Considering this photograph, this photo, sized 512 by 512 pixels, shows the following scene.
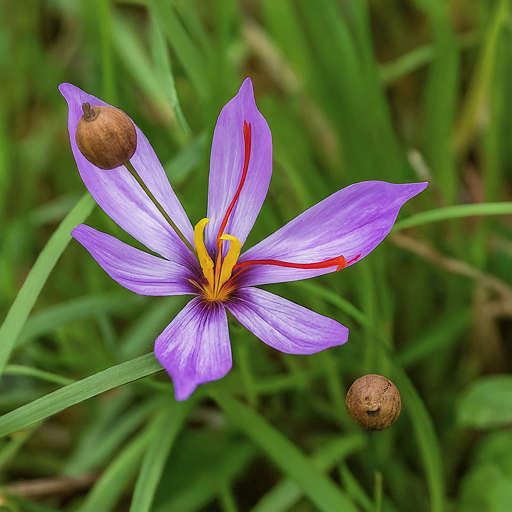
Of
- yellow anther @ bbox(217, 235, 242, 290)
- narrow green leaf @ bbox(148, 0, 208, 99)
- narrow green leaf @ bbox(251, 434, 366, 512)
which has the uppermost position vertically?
narrow green leaf @ bbox(148, 0, 208, 99)

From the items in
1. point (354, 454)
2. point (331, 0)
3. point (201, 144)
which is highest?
point (331, 0)

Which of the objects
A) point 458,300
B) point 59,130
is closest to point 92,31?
point 59,130

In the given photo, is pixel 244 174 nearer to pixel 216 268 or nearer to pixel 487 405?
pixel 216 268

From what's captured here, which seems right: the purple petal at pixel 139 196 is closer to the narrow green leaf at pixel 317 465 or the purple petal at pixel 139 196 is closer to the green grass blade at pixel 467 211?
the green grass blade at pixel 467 211

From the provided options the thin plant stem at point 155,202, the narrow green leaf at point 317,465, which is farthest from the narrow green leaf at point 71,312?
the narrow green leaf at point 317,465

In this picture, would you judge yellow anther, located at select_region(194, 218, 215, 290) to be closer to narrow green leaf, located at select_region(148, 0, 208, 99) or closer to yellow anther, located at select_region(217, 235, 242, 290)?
yellow anther, located at select_region(217, 235, 242, 290)

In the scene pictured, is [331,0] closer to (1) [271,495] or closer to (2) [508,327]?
(2) [508,327]

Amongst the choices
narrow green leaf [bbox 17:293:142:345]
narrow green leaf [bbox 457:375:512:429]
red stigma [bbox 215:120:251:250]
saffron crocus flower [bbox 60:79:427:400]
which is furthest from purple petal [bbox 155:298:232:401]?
→ narrow green leaf [bbox 457:375:512:429]
